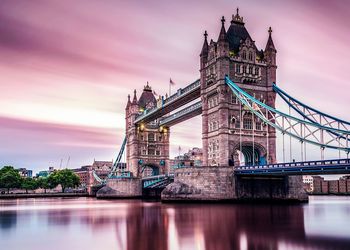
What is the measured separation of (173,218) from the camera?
108 feet

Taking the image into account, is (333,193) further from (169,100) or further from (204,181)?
(204,181)

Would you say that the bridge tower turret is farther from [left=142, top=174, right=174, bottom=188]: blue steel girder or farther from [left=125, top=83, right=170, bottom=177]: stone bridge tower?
[left=142, top=174, right=174, bottom=188]: blue steel girder

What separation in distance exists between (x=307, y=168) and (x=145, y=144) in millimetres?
60014

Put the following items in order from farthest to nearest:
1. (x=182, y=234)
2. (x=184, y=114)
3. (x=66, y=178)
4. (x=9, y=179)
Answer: (x=66, y=178), (x=9, y=179), (x=184, y=114), (x=182, y=234)

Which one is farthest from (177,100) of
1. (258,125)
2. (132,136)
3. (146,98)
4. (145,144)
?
(146,98)

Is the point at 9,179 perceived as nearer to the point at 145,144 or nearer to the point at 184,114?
the point at 145,144

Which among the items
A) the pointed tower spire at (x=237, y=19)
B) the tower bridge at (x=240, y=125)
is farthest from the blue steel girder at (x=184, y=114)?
the pointed tower spire at (x=237, y=19)

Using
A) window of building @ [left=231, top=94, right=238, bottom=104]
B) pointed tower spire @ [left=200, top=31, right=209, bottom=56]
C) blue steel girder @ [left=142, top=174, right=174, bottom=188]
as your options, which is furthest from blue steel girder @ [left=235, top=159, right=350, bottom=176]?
blue steel girder @ [left=142, top=174, right=174, bottom=188]

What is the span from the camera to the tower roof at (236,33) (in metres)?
59.1

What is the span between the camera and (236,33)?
6053 cm

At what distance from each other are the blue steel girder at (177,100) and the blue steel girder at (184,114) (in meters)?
1.39

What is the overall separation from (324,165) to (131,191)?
52.2 m

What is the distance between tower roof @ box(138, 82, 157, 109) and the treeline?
3358cm

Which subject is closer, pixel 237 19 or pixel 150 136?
pixel 237 19
